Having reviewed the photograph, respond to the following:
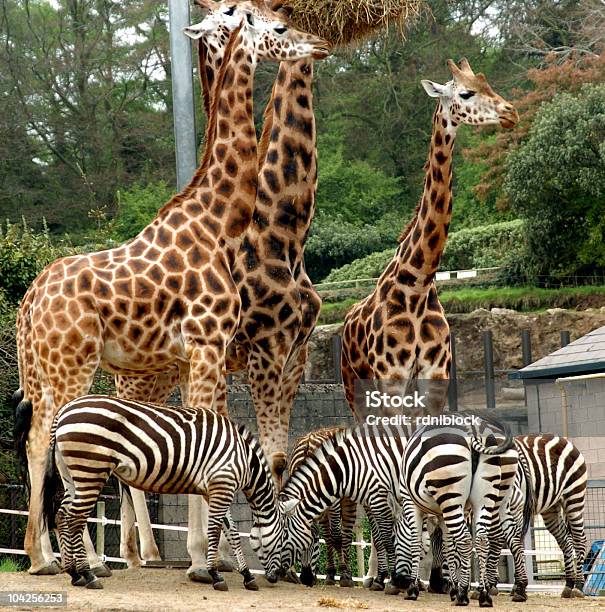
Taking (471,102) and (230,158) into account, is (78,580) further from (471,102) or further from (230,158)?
(471,102)

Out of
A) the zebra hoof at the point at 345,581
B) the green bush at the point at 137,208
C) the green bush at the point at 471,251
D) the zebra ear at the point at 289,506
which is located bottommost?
the zebra hoof at the point at 345,581

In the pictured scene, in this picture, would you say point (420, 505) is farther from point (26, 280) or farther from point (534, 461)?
point (26, 280)

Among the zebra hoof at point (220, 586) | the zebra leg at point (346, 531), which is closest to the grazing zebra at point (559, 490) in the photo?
the zebra leg at point (346, 531)

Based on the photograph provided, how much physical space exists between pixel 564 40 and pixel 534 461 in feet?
111

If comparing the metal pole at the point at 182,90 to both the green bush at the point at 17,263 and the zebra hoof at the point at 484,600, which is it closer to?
the zebra hoof at the point at 484,600

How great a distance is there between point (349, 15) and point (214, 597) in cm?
582

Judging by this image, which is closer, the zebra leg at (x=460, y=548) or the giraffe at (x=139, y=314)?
the zebra leg at (x=460, y=548)

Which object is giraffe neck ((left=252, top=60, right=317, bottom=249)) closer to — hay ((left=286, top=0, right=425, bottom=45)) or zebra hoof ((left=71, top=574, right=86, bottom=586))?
hay ((left=286, top=0, right=425, bottom=45))

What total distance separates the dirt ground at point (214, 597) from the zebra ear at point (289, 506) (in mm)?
628

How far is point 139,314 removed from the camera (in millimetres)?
9047

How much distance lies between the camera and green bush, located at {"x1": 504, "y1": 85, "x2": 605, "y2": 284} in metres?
29.6

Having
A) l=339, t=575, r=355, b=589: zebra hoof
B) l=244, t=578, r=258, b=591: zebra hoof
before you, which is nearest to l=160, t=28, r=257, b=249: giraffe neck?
l=244, t=578, r=258, b=591: zebra hoof

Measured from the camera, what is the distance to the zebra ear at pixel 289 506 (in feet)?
31.1

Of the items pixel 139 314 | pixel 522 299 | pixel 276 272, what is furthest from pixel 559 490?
pixel 522 299
